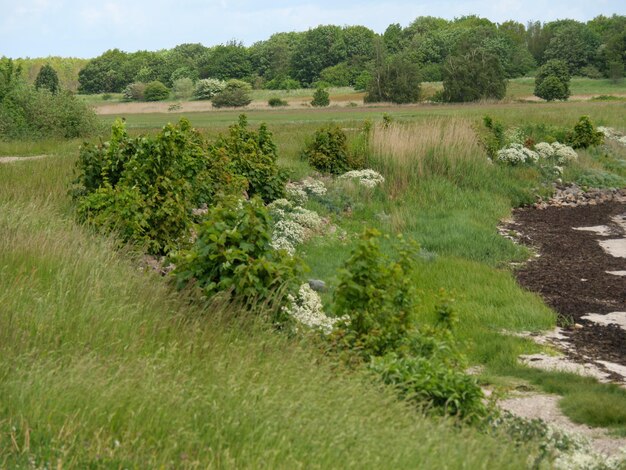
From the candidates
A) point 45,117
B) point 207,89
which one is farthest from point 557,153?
point 207,89

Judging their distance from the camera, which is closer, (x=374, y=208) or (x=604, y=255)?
(x=604, y=255)

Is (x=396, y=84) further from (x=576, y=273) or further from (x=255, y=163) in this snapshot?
(x=576, y=273)

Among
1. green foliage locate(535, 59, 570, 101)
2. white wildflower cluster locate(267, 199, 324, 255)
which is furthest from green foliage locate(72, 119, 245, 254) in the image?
green foliage locate(535, 59, 570, 101)

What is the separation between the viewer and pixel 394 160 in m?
21.2

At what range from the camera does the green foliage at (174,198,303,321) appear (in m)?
7.79

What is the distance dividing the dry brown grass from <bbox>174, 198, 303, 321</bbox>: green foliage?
11.7m

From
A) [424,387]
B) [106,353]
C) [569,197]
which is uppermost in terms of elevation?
[106,353]

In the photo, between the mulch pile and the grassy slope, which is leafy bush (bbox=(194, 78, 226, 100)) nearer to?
the mulch pile

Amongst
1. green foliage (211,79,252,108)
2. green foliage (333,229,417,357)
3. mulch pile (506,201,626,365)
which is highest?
green foliage (333,229,417,357)

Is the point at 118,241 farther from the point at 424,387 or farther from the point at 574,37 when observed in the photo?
the point at 574,37

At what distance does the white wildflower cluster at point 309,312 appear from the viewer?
318 inches

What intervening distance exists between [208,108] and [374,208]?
170 feet

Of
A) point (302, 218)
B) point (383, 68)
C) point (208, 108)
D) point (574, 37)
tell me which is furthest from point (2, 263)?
point (574, 37)

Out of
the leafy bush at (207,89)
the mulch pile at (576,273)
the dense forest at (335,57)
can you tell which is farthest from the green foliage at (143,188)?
the dense forest at (335,57)
